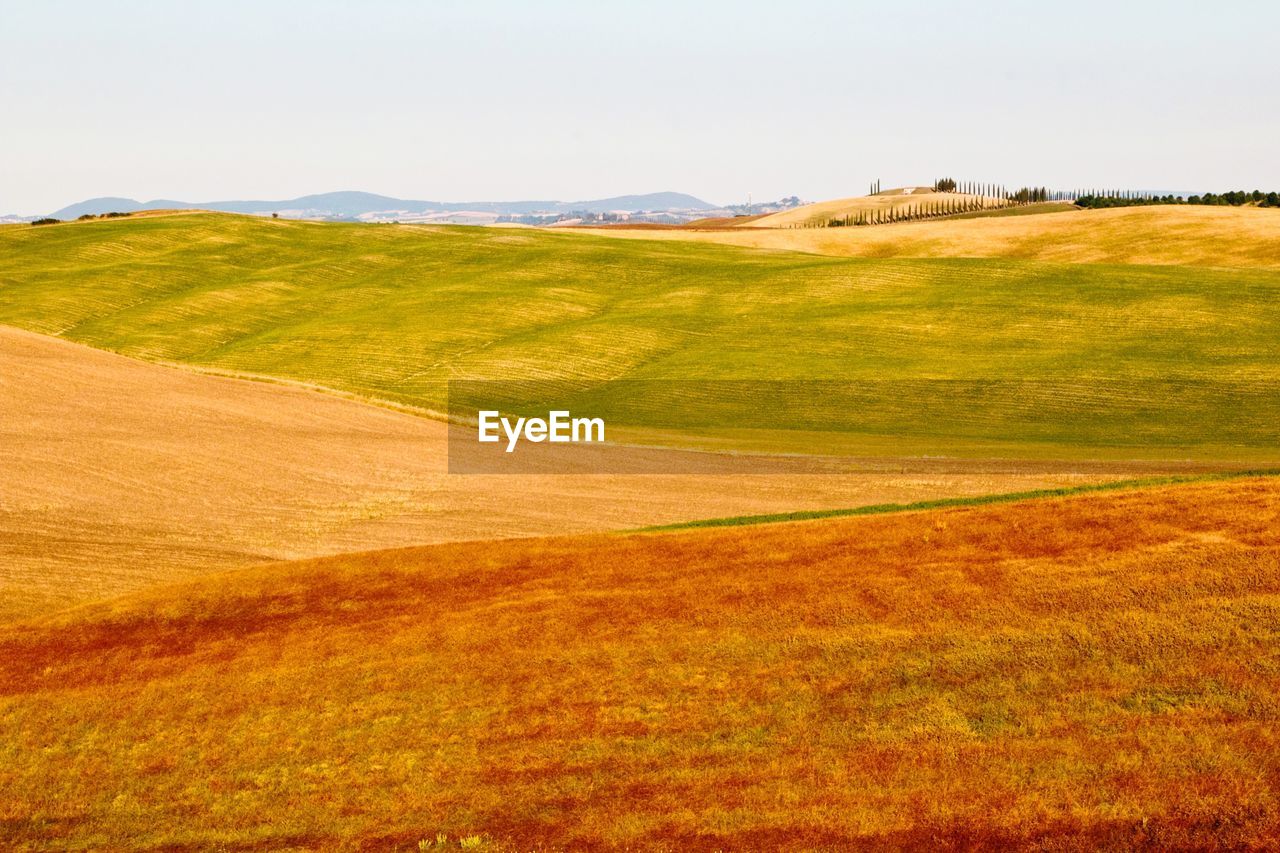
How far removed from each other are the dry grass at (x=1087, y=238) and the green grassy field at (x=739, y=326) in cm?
1516

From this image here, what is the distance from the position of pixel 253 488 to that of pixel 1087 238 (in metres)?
78.0

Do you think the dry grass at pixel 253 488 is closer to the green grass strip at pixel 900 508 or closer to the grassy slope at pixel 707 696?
the green grass strip at pixel 900 508

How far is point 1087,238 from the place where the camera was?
9256cm

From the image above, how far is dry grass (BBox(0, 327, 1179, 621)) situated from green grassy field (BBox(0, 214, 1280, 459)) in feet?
25.5

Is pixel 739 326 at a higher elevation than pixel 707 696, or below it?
higher

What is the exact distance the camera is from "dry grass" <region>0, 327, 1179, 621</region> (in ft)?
78.6

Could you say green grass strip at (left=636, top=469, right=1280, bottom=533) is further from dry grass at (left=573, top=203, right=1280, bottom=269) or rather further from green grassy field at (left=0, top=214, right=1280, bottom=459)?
dry grass at (left=573, top=203, right=1280, bottom=269)

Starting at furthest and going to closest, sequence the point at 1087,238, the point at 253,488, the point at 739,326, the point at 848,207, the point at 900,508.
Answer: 1. the point at 848,207
2. the point at 1087,238
3. the point at 739,326
4. the point at 253,488
5. the point at 900,508

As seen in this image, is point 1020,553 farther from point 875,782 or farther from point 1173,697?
point 875,782

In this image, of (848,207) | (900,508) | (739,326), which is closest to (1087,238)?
(739,326)

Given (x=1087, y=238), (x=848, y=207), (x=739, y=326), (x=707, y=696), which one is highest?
(x=848, y=207)

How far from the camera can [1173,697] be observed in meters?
14.0

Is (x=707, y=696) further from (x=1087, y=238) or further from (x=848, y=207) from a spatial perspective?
(x=848, y=207)

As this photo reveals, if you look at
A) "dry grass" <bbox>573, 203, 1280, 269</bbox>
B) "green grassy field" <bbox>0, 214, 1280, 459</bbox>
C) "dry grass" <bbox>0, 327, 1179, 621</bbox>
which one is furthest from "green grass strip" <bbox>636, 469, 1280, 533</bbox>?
"dry grass" <bbox>573, 203, 1280, 269</bbox>
